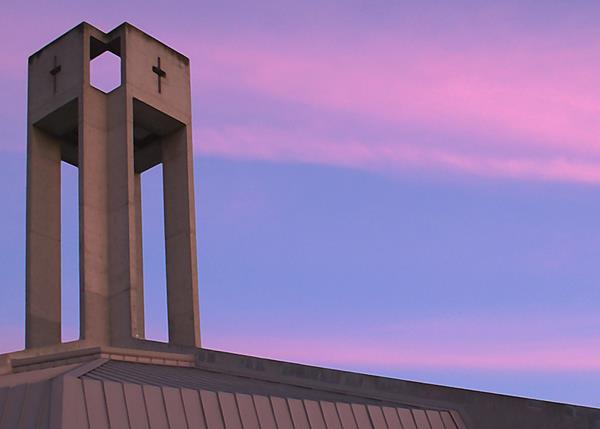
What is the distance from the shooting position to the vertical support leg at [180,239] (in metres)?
30.4

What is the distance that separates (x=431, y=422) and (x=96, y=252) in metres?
15.2

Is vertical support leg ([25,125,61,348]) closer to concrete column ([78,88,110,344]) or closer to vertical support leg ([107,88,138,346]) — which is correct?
concrete column ([78,88,110,344])

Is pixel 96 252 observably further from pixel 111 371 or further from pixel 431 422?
pixel 431 422

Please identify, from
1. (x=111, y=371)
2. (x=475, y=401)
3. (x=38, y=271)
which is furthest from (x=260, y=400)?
(x=38, y=271)

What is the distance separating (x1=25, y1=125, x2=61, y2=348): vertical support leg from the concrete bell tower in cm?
3

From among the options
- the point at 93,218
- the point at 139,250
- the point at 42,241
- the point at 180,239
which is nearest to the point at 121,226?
the point at 93,218

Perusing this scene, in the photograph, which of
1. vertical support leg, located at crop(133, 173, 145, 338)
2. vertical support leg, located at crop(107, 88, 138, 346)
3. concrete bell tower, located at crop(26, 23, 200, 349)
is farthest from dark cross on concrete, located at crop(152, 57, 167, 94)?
vertical support leg, located at crop(133, 173, 145, 338)

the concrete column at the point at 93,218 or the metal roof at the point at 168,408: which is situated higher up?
the concrete column at the point at 93,218

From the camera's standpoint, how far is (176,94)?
3250 centimetres

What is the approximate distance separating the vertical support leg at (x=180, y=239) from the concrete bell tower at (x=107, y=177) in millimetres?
35

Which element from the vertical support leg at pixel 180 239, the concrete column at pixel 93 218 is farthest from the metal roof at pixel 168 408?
the vertical support leg at pixel 180 239

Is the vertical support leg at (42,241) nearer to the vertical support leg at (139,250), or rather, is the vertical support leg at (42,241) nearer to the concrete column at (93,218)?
the concrete column at (93,218)

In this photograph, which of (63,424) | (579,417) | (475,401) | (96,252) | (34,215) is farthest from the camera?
(34,215)

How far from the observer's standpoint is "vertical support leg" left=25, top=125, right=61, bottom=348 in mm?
29734
